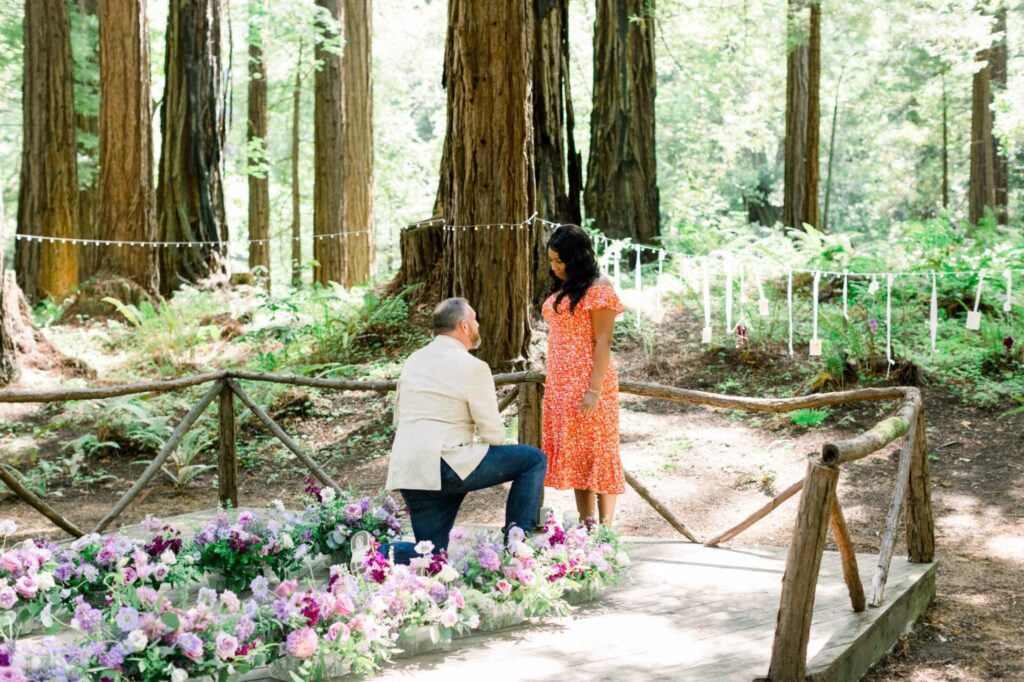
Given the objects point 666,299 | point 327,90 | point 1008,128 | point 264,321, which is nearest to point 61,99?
point 327,90

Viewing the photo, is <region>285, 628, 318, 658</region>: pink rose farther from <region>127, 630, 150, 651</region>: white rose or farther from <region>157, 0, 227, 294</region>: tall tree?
<region>157, 0, 227, 294</region>: tall tree

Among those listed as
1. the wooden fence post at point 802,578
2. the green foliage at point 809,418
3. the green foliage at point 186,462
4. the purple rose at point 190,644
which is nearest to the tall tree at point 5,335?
the green foliage at point 186,462

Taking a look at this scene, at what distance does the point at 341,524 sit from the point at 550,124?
25.3ft

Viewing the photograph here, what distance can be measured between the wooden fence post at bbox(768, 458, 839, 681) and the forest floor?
1.68m

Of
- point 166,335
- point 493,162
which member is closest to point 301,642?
point 493,162

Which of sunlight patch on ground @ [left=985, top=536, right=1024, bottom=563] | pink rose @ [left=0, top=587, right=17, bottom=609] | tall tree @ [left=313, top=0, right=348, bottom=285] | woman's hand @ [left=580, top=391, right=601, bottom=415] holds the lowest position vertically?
sunlight patch on ground @ [left=985, top=536, right=1024, bottom=563]

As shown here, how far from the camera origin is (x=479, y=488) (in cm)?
497

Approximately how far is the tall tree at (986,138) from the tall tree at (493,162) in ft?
44.5

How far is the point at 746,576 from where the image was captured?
18.5 ft

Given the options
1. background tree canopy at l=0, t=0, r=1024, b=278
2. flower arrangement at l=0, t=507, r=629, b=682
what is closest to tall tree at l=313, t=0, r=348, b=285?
background tree canopy at l=0, t=0, r=1024, b=278

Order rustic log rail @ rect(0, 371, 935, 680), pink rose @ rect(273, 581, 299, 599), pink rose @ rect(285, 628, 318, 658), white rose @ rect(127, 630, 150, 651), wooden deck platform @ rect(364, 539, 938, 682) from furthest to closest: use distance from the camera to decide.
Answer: wooden deck platform @ rect(364, 539, 938, 682) < pink rose @ rect(273, 581, 299, 599) < rustic log rail @ rect(0, 371, 935, 680) < pink rose @ rect(285, 628, 318, 658) < white rose @ rect(127, 630, 150, 651)

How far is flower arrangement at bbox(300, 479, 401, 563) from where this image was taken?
5.63 m

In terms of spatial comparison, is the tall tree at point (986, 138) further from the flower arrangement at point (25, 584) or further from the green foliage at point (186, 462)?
the flower arrangement at point (25, 584)

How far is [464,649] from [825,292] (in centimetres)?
976
